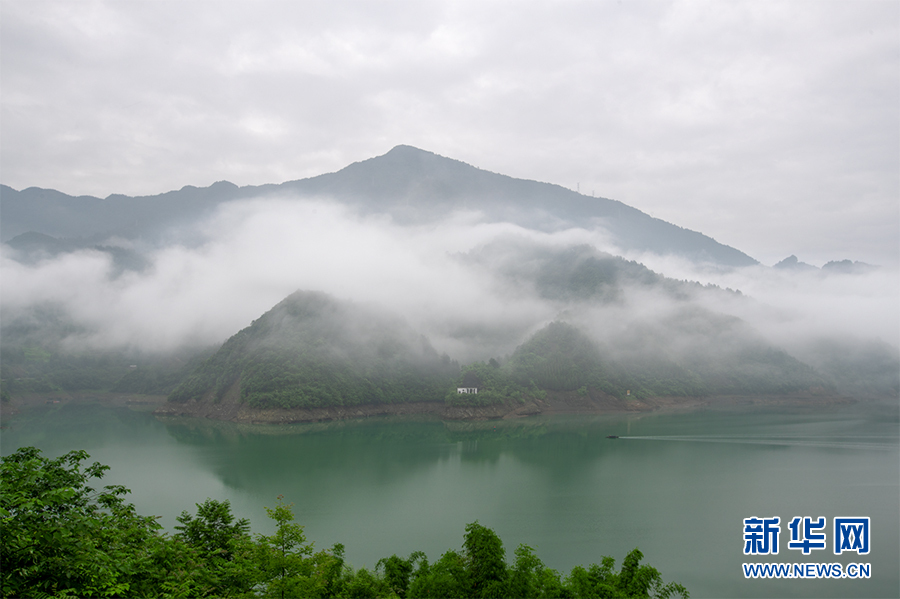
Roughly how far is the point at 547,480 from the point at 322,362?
41.4 m

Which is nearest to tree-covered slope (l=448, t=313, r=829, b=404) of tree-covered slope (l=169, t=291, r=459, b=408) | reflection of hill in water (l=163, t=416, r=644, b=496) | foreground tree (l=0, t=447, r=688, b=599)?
tree-covered slope (l=169, t=291, r=459, b=408)

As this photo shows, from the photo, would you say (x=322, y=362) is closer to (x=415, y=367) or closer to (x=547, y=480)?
(x=415, y=367)

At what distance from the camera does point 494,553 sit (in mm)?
11539

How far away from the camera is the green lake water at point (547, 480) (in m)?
21.0

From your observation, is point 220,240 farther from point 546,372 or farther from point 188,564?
point 188,564

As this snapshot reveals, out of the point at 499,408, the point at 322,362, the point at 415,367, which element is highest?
the point at 322,362

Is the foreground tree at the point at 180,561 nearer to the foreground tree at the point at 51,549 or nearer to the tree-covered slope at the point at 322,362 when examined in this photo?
the foreground tree at the point at 51,549

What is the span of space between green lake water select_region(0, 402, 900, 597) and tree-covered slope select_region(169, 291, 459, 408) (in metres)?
5.97

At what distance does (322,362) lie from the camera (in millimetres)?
68625

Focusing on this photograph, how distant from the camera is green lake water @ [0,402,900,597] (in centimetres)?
2103

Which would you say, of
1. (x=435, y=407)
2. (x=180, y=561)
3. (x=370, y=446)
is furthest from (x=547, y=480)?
(x=435, y=407)

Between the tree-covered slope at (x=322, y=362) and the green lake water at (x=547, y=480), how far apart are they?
19.6 feet

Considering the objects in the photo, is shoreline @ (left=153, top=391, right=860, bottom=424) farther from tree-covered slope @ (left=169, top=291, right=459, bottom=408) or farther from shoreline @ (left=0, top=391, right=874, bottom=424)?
tree-covered slope @ (left=169, top=291, right=459, bottom=408)

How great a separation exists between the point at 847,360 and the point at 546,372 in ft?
204
